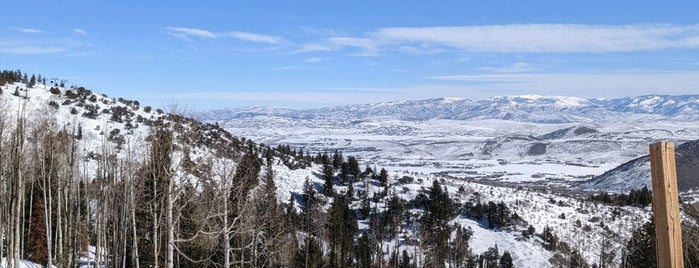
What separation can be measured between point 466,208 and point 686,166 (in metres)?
123

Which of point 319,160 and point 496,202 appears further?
point 319,160

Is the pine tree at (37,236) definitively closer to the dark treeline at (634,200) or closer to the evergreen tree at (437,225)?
the evergreen tree at (437,225)

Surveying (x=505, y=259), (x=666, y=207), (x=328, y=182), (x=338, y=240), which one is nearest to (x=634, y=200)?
(x=505, y=259)

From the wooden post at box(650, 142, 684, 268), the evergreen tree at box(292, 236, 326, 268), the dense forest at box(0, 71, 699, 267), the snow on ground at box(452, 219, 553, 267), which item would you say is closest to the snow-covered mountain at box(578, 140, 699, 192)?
the dense forest at box(0, 71, 699, 267)

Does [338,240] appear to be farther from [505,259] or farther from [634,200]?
[634,200]

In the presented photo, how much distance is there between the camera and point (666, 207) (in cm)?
549

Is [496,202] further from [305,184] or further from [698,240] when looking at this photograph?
[698,240]

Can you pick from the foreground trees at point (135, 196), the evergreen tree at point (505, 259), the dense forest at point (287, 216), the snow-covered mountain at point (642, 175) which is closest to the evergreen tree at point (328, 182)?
the dense forest at point (287, 216)

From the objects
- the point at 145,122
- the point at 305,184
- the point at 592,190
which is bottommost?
the point at 592,190

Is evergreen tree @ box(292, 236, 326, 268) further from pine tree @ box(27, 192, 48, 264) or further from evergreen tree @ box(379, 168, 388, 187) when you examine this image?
evergreen tree @ box(379, 168, 388, 187)

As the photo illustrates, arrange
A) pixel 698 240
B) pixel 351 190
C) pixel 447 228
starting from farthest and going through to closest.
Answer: pixel 351 190, pixel 447 228, pixel 698 240

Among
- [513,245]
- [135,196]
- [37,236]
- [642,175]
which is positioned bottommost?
[513,245]

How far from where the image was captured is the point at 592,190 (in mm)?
179500

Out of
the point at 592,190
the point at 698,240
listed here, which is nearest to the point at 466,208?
the point at 698,240
